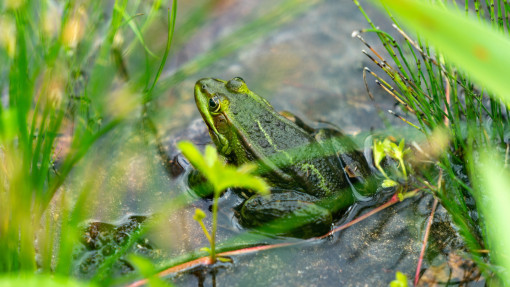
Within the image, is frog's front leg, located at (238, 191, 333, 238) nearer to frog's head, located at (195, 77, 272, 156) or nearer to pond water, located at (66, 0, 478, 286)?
pond water, located at (66, 0, 478, 286)

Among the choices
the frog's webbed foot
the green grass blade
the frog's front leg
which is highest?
the frog's webbed foot

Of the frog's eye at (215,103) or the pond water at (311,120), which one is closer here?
the pond water at (311,120)

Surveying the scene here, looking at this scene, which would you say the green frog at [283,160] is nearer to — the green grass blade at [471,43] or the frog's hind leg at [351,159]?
the frog's hind leg at [351,159]

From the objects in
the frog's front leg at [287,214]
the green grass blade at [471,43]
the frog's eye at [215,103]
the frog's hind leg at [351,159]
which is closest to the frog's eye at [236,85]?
the frog's eye at [215,103]

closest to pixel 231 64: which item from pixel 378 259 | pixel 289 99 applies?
pixel 289 99

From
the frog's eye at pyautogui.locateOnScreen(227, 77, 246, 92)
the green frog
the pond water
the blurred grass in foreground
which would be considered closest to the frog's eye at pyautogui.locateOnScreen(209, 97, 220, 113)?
the green frog

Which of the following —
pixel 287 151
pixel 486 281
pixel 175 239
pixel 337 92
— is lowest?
pixel 486 281

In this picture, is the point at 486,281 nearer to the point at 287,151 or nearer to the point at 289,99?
the point at 287,151

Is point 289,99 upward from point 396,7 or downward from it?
upward
